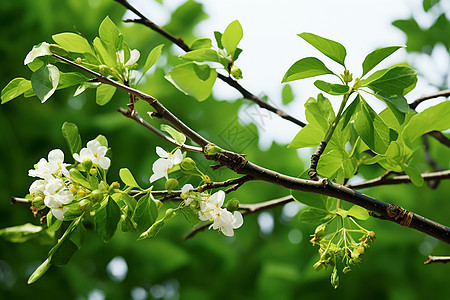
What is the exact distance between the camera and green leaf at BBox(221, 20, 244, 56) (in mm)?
348

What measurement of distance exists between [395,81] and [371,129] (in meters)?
0.04

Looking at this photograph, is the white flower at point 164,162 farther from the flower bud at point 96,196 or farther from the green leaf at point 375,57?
the green leaf at point 375,57

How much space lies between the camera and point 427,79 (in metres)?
0.86

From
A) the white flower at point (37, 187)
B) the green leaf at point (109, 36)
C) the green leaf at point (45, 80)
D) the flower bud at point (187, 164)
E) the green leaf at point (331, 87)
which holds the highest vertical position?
the green leaf at point (331, 87)

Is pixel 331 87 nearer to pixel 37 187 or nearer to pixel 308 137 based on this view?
pixel 308 137

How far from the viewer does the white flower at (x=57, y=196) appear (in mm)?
327

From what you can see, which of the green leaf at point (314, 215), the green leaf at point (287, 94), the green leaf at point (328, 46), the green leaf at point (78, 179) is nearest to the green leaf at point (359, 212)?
the green leaf at point (314, 215)

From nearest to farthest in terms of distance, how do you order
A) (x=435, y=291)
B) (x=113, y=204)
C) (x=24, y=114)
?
(x=113, y=204) → (x=435, y=291) → (x=24, y=114)

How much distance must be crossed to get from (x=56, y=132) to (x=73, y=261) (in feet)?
1.81

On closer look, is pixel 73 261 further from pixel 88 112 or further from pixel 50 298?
pixel 88 112

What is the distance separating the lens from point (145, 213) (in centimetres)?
33

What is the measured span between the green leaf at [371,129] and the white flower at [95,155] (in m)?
0.21

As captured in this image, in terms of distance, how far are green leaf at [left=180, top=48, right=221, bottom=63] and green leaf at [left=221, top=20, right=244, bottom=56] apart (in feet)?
0.08

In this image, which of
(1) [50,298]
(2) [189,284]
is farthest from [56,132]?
(2) [189,284]
